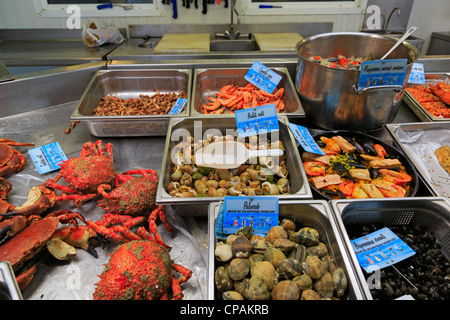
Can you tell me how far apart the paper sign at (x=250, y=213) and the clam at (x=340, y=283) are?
1.04ft

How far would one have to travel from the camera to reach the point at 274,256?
1089mm

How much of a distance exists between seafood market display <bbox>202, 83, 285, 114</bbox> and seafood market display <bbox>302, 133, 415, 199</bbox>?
0.62m

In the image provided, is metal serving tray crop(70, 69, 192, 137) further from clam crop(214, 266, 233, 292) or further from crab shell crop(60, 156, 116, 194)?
clam crop(214, 266, 233, 292)

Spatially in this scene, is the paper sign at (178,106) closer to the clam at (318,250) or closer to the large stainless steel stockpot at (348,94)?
the large stainless steel stockpot at (348,94)

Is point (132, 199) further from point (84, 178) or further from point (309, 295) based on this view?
point (309, 295)

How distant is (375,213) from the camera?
1.32 meters

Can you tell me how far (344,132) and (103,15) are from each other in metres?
3.56

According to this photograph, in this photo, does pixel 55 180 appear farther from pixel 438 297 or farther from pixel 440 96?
pixel 440 96

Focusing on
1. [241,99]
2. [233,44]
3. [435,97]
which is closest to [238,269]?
[241,99]

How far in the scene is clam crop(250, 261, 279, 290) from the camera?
1025mm

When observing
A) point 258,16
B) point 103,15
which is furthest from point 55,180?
point 258,16

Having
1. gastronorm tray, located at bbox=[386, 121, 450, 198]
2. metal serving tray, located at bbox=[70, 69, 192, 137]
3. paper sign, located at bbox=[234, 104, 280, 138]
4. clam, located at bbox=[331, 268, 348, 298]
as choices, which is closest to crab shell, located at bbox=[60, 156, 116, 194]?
metal serving tray, located at bbox=[70, 69, 192, 137]

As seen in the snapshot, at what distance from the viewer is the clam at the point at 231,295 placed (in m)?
0.99

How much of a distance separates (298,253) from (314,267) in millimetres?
92
